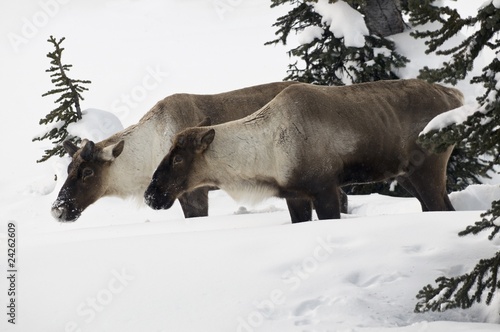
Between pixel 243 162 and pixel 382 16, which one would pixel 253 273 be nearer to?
pixel 243 162

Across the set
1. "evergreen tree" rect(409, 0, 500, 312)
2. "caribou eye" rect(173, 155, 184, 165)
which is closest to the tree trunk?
"caribou eye" rect(173, 155, 184, 165)

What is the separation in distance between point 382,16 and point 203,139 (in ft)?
19.9

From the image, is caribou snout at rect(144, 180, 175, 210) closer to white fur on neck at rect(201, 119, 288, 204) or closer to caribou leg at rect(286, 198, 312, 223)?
white fur on neck at rect(201, 119, 288, 204)

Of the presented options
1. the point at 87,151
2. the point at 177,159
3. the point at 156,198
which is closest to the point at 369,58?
the point at 87,151

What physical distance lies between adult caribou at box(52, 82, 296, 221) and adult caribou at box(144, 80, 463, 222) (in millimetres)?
1652

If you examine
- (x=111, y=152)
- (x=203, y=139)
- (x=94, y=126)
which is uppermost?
(x=94, y=126)

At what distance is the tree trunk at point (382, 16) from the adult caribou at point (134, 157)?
3.58m

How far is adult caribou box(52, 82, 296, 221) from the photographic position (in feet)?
33.5

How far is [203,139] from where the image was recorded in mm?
8562

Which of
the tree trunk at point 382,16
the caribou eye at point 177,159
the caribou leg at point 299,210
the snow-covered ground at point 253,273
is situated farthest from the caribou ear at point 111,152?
the tree trunk at point 382,16

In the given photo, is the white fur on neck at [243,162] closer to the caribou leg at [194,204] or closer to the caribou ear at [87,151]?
the caribou leg at [194,204]

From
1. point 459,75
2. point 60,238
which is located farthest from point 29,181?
point 459,75

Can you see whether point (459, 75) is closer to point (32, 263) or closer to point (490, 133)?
point (490, 133)

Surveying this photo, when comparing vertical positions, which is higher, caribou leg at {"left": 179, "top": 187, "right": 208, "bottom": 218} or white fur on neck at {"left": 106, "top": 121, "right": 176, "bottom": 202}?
white fur on neck at {"left": 106, "top": 121, "right": 176, "bottom": 202}
